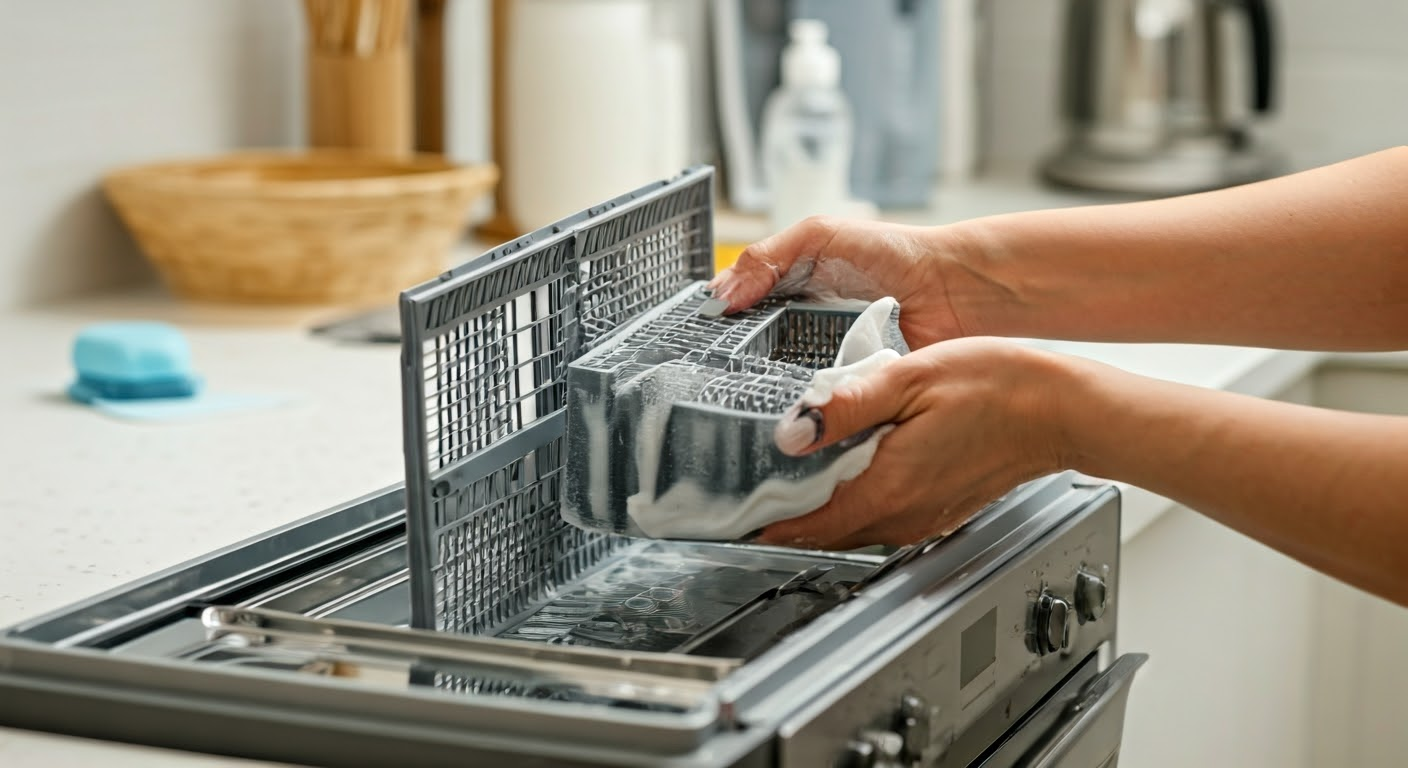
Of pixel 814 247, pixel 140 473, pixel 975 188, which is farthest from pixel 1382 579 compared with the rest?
pixel 975 188

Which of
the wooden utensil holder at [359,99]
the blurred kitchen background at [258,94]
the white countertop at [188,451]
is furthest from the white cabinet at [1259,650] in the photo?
the wooden utensil holder at [359,99]

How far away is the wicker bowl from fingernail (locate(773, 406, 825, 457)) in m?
0.85

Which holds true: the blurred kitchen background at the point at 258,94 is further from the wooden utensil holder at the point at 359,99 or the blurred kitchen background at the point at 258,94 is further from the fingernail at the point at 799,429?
the fingernail at the point at 799,429

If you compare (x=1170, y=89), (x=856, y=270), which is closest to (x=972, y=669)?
(x=856, y=270)

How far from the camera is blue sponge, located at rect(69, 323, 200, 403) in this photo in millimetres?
1261

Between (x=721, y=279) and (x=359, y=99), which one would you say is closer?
(x=721, y=279)

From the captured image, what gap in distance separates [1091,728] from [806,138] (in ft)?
3.62

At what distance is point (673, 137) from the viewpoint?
6.57 feet

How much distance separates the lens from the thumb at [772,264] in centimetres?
97

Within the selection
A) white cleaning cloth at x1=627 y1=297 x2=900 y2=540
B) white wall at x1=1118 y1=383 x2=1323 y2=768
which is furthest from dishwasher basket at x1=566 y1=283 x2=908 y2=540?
white wall at x1=1118 y1=383 x2=1323 y2=768

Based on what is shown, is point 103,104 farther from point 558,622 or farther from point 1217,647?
point 1217,647

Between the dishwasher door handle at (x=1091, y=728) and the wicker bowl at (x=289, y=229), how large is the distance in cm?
84

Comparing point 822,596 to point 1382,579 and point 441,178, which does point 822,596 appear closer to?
point 1382,579

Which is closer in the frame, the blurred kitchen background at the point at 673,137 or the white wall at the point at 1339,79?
the blurred kitchen background at the point at 673,137
